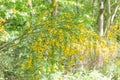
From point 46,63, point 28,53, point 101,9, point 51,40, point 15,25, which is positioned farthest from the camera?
point 101,9

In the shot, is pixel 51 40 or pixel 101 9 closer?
pixel 51 40

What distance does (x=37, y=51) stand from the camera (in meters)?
3.37

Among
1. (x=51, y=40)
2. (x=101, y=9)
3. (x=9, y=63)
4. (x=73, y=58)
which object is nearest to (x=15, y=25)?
(x=9, y=63)

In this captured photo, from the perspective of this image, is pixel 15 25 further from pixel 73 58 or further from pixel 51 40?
pixel 51 40

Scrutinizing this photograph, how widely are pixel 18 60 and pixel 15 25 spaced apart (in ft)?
6.99

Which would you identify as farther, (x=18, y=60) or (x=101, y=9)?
(x=101, y=9)

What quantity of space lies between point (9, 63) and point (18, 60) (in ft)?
0.71

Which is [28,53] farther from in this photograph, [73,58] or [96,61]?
[96,61]

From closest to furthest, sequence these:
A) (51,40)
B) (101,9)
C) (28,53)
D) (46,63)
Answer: (51,40)
(28,53)
(46,63)
(101,9)

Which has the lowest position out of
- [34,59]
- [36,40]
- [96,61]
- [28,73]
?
[96,61]

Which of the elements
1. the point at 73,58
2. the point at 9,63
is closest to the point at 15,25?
the point at 9,63

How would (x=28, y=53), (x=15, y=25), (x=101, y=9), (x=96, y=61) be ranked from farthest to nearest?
(x=101, y=9), (x=96, y=61), (x=15, y=25), (x=28, y=53)

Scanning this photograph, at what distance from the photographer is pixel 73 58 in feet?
13.0

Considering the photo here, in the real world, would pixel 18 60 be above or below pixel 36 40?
below
